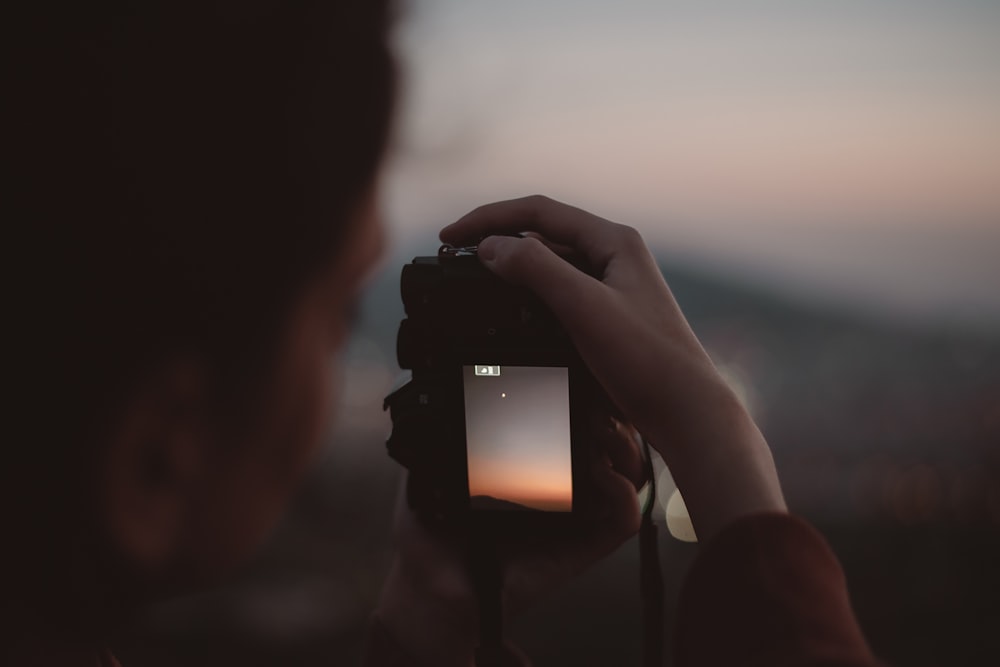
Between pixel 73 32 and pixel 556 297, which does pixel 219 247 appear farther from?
pixel 556 297

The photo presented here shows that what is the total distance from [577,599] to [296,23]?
38.1ft

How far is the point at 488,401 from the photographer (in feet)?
2.19

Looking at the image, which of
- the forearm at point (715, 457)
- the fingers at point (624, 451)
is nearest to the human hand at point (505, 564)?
the fingers at point (624, 451)

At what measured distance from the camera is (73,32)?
288mm

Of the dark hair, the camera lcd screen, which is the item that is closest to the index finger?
the camera lcd screen

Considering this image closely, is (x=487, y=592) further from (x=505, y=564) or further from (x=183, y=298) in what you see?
(x=183, y=298)

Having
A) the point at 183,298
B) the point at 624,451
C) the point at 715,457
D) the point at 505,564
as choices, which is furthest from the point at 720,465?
the point at 183,298

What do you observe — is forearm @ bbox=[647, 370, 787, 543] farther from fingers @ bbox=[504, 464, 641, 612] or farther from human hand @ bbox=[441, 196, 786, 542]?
fingers @ bbox=[504, 464, 641, 612]

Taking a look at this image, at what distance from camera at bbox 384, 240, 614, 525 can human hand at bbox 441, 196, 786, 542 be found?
4cm

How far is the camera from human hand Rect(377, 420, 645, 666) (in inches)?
26.6

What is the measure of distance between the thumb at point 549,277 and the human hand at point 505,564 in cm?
14

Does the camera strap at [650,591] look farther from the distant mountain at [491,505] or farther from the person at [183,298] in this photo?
the person at [183,298]

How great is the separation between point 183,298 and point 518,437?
1.33ft

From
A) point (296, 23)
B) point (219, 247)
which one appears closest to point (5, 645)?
point (219, 247)
